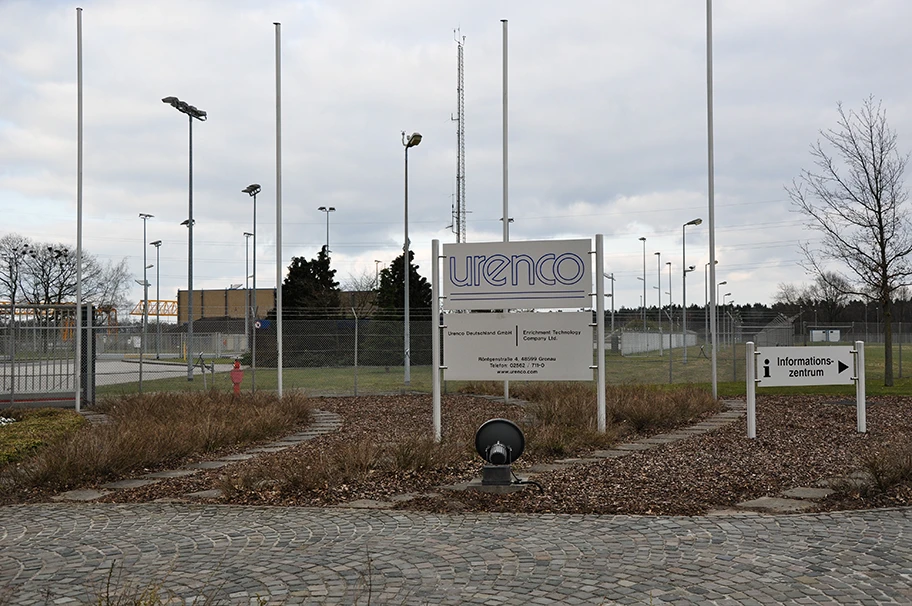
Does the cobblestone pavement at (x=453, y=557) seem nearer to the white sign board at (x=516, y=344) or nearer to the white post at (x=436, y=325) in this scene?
the white post at (x=436, y=325)

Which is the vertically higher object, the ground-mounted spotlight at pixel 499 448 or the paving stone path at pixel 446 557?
the ground-mounted spotlight at pixel 499 448

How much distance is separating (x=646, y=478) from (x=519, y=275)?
4.22 meters

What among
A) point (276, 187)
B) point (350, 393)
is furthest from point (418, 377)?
point (276, 187)

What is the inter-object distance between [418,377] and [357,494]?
73.8 ft

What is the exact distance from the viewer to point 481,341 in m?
12.1

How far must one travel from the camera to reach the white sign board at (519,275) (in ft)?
40.0

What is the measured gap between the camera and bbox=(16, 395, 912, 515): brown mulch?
7711 mm

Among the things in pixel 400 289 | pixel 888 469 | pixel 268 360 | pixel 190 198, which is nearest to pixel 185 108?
pixel 190 198

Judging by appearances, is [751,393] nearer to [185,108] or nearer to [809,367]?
[809,367]

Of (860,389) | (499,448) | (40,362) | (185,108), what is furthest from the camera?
(185,108)

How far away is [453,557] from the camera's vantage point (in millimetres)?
5871

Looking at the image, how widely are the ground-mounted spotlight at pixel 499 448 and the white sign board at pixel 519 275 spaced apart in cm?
387

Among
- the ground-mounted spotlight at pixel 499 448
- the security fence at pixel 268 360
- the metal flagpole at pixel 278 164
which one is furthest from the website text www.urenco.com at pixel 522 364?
the security fence at pixel 268 360

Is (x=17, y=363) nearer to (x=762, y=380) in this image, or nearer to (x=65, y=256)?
(x=762, y=380)
